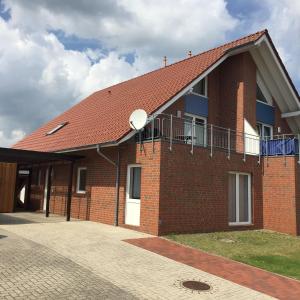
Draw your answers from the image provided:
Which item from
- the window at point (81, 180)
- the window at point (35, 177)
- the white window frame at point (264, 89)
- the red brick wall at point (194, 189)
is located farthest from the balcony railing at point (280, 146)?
the window at point (35, 177)

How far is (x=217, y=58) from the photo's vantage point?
16438 millimetres

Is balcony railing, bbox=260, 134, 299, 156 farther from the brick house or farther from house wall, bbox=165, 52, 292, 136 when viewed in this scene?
house wall, bbox=165, 52, 292, 136

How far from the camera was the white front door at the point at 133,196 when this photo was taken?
44.7 feet

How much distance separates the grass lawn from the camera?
9.43 m

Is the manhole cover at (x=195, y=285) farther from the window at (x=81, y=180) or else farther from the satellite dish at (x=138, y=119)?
the window at (x=81, y=180)

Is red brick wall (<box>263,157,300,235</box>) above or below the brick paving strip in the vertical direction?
above

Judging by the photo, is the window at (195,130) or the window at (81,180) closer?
the window at (195,130)

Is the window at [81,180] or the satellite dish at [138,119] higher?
the satellite dish at [138,119]

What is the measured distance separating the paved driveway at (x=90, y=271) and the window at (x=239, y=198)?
5.71 metres

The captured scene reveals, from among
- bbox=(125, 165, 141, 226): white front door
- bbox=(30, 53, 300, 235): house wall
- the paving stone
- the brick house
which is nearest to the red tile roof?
the brick house

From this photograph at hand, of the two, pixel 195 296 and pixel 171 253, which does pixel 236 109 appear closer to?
pixel 171 253

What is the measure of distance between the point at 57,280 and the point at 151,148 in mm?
6827

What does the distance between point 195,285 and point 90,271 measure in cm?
204

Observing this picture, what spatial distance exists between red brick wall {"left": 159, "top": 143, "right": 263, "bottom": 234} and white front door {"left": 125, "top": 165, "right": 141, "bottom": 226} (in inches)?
50.3
